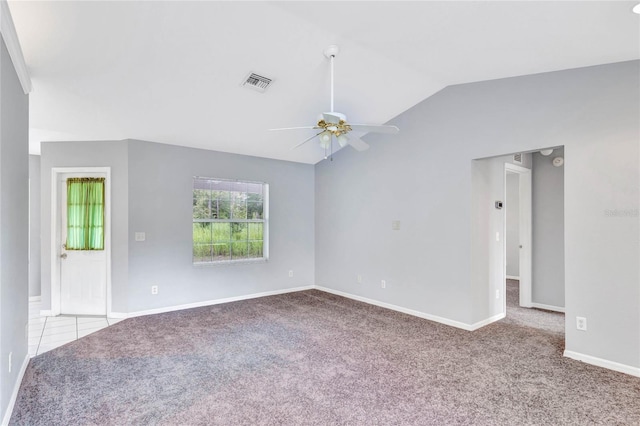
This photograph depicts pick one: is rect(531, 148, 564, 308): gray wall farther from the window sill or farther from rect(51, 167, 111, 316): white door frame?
rect(51, 167, 111, 316): white door frame

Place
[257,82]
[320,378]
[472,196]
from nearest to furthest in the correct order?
[320,378]
[257,82]
[472,196]

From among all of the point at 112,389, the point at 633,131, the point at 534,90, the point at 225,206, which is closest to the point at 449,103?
the point at 534,90

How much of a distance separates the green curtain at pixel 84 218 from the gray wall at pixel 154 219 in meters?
0.27

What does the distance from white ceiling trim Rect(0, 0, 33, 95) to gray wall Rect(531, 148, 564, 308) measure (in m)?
6.19

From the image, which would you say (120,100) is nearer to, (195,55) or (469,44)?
(195,55)

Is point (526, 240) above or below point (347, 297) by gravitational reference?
above

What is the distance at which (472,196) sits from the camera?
13.5ft

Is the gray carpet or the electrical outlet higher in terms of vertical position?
the electrical outlet

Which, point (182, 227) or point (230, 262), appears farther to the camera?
point (230, 262)

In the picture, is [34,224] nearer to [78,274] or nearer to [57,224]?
[57,224]

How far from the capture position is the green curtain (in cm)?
477

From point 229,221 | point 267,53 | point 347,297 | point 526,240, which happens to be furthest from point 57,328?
point 526,240

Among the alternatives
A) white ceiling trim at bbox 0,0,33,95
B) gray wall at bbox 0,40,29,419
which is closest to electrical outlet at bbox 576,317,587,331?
gray wall at bbox 0,40,29,419

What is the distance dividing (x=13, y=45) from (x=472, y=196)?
450 centimetres
